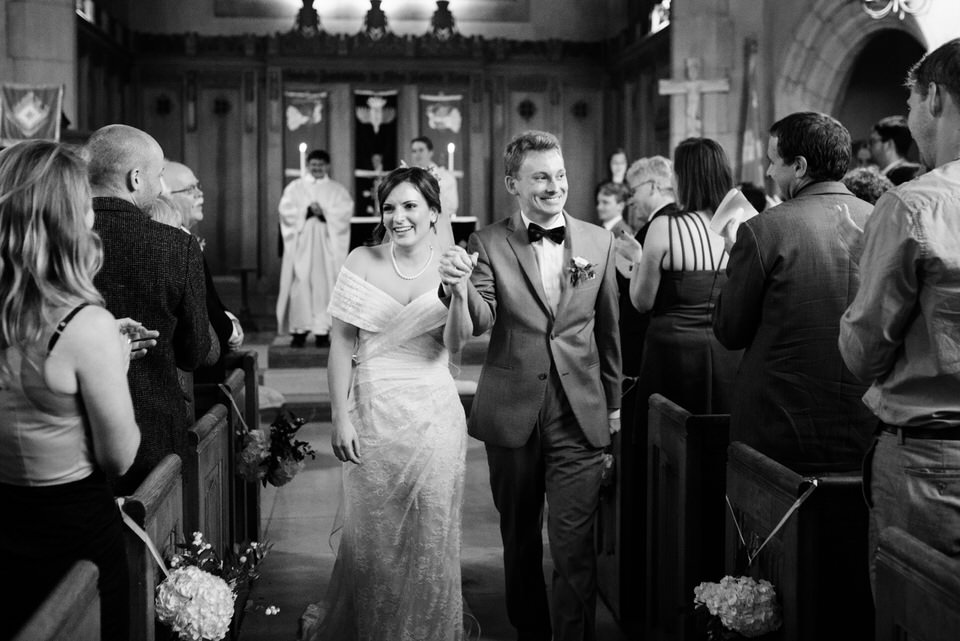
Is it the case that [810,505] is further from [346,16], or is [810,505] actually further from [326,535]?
[346,16]

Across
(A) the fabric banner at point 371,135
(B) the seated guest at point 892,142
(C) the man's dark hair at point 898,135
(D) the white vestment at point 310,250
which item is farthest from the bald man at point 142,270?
(A) the fabric banner at point 371,135

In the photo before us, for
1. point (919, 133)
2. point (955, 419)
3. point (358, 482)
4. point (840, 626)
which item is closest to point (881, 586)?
point (955, 419)

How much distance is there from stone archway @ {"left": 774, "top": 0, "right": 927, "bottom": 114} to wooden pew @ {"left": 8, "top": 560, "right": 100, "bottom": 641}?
333 inches

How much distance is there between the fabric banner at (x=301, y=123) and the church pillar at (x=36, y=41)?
4.49 metres

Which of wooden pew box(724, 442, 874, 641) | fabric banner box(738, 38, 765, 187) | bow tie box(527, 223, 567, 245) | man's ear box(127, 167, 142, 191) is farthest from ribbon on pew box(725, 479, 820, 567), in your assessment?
fabric banner box(738, 38, 765, 187)

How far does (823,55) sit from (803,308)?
25.0ft

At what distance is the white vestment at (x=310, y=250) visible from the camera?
11.4 m

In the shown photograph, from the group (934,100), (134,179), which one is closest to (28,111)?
(134,179)

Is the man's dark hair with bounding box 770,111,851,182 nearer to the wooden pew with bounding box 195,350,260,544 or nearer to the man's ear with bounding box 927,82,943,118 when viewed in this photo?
the man's ear with bounding box 927,82,943,118

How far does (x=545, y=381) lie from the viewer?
138 inches

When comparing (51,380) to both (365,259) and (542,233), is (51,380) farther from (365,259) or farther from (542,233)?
(542,233)

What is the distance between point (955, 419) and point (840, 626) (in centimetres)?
63

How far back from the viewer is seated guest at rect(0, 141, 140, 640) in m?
2.06

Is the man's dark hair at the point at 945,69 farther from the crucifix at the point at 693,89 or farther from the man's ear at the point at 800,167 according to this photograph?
the crucifix at the point at 693,89
